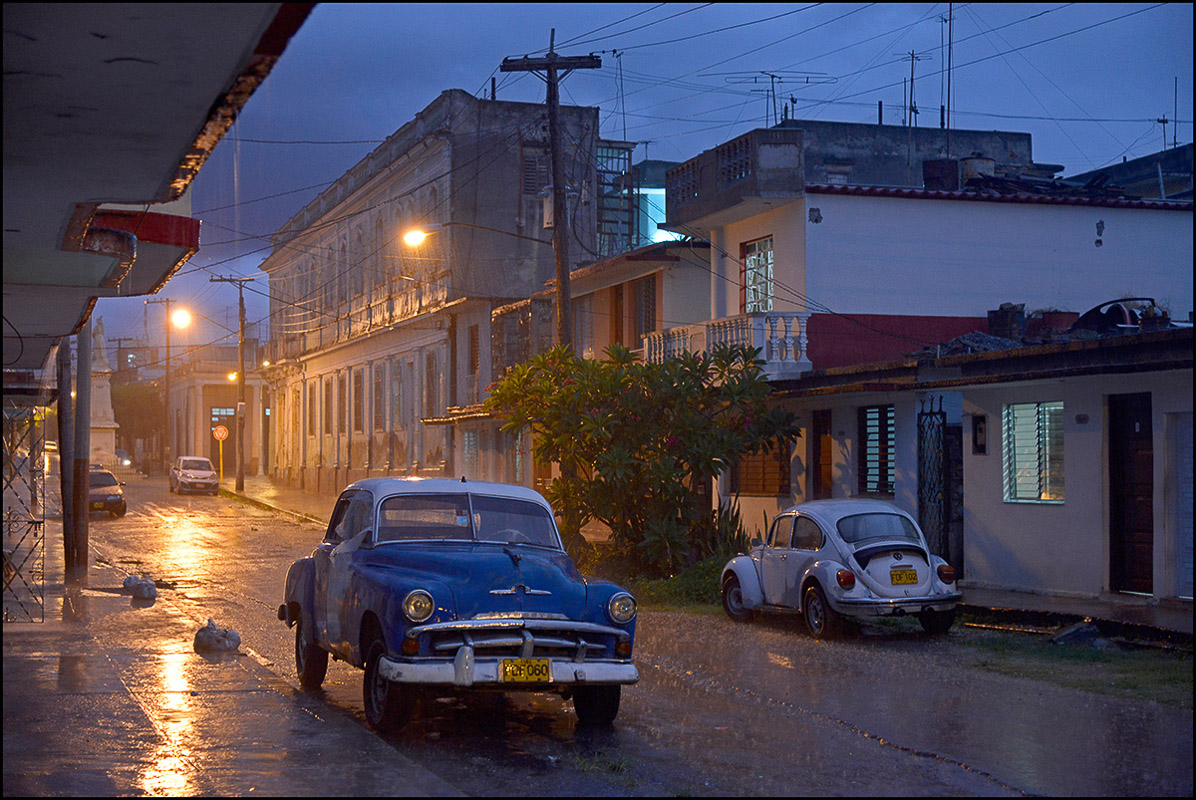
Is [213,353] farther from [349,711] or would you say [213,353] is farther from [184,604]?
[349,711]

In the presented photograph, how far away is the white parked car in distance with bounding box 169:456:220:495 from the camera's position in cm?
5262

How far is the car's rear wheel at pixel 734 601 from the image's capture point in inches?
658

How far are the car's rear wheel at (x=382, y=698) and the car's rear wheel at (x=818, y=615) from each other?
261 inches

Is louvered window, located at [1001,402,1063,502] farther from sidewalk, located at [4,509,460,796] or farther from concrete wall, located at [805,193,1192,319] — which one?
sidewalk, located at [4,509,460,796]

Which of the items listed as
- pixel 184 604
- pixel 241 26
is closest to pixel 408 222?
pixel 184 604

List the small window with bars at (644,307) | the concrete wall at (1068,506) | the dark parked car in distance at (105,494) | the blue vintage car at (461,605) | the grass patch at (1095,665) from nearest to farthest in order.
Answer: the blue vintage car at (461,605) < the grass patch at (1095,665) < the concrete wall at (1068,506) < the small window with bars at (644,307) < the dark parked car in distance at (105,494)

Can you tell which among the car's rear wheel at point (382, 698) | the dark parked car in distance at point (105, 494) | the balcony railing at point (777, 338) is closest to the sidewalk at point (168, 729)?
the car's rear wheel at point (382, 698)

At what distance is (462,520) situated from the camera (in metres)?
10.7

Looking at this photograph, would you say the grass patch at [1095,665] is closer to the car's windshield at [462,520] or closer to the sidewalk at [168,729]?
the car's windshield at [462,520]

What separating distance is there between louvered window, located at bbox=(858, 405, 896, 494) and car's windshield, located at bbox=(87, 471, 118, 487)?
25.8 m

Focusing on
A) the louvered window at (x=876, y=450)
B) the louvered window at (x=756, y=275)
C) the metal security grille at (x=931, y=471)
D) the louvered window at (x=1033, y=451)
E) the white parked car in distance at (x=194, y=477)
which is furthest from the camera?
the white parked car in distance at (x=194, y=477)

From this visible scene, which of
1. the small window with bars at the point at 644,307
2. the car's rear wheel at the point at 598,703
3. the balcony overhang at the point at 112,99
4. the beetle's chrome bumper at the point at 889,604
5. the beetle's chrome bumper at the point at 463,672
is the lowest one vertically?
the car's rear wheel at the point at 598,703

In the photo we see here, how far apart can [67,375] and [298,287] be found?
42.8 metres

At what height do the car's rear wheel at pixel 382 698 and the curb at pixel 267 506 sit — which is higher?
the car's rear wheel at pixel 382 698
